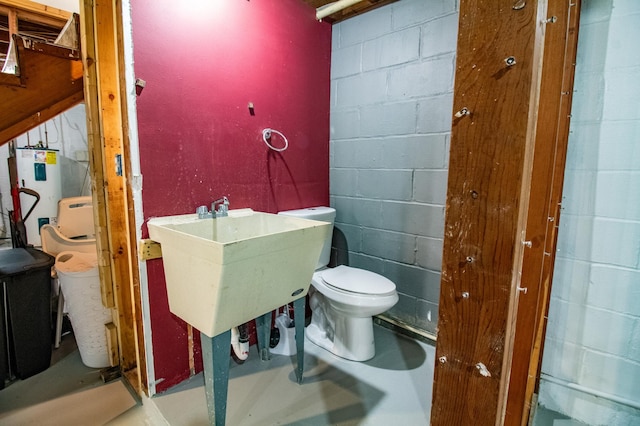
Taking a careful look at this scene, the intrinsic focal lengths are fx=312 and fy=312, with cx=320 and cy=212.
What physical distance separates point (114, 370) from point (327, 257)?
1338 mm

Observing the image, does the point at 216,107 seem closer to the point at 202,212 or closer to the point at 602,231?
the point at 202,212

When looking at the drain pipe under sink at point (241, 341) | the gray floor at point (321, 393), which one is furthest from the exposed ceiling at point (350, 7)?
the gray floor at point (321, 393)

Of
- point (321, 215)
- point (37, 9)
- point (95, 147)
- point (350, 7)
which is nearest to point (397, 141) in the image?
point (321, 215)

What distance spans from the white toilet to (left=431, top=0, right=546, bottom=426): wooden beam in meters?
1.01

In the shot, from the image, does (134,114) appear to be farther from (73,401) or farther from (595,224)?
(595,224)

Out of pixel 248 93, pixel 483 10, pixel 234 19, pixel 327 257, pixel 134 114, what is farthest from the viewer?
pixel 327 257

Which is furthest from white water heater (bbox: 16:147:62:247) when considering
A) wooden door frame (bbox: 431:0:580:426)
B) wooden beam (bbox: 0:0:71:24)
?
wooden door frame (bbox: 431:0:580:426)

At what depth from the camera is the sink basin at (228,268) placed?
1087 millimetres

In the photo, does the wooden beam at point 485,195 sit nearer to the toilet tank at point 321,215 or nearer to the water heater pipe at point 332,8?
the toilet tank at point 321,215

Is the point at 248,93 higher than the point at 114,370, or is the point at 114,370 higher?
the point at 248,93

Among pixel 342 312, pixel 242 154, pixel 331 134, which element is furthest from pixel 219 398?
pixel 331 134

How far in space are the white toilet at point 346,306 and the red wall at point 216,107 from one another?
0.39 metres

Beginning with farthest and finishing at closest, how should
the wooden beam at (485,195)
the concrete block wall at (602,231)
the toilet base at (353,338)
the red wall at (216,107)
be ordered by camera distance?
1. the toilet base at (353,338)
2. the red wall at (216,107)
3. the concrete block wall at (602,231)
4. the wooden beam at (485,195)

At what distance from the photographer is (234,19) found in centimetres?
161
